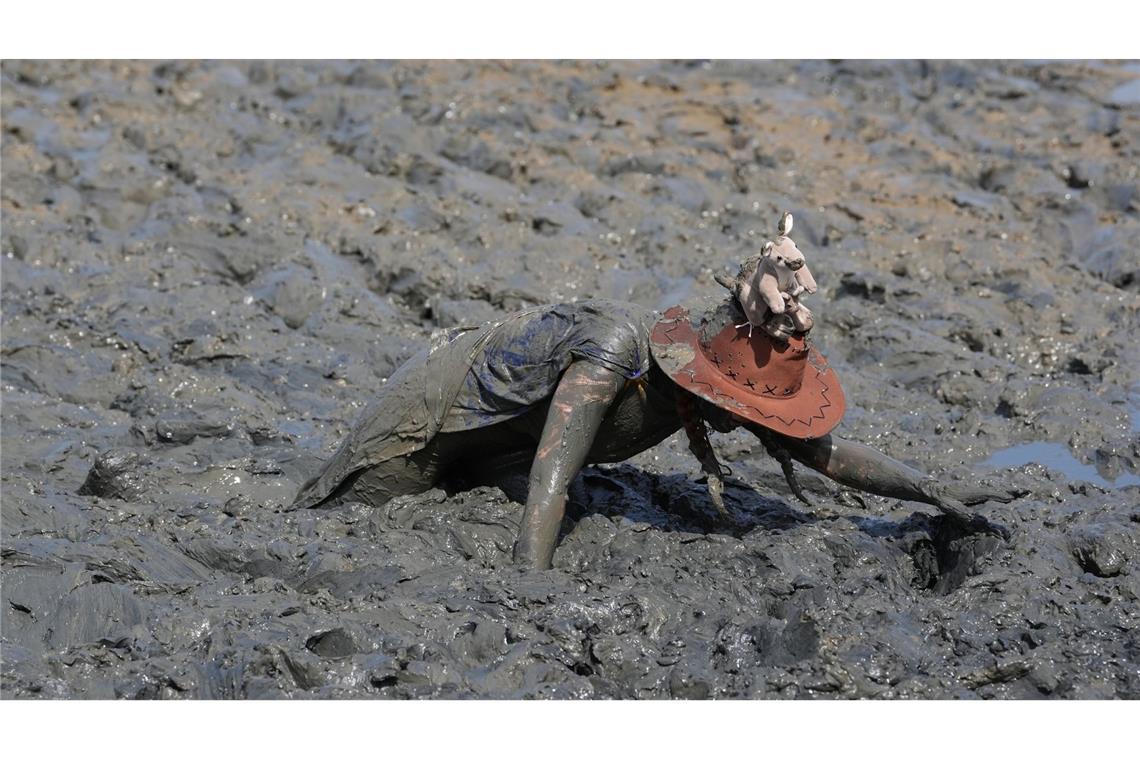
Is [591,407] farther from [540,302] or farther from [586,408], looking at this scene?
[540,302]

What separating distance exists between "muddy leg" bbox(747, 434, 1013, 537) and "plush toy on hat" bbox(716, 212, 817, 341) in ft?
1.67

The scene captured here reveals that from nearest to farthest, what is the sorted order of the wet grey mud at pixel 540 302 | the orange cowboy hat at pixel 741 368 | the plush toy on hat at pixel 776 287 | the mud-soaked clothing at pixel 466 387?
the wet grey mud at pixel 540 302 < the plush toy on hat at pixel 776 287 < the orange cowboy hat at pixel 741 368 < the mud-soaked clothing at pixel 466 387

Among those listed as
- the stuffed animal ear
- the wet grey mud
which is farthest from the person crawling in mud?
the stuffed animal ear

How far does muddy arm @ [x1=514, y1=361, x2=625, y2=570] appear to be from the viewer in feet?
15.1

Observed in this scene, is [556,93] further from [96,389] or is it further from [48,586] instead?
[48,586]

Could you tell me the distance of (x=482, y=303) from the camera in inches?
309

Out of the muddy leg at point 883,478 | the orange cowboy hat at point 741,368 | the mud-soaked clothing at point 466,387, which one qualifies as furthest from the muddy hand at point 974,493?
the mud-soaked clothing at point 466,387

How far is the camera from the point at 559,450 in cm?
461

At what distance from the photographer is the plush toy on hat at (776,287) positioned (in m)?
4.35

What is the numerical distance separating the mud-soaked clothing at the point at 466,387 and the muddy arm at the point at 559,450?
0.07 meters

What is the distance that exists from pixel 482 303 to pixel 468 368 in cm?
291

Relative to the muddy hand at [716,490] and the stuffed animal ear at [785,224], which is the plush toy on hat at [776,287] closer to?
the stuffed animal ear at [785,224]

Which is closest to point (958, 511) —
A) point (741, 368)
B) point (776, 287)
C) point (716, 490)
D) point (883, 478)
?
point (883, 478)

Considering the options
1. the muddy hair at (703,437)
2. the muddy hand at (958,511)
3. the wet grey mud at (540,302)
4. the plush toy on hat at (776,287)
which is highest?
the plush toy on hat at (776,287)
